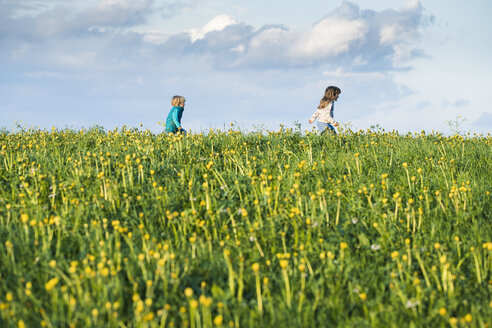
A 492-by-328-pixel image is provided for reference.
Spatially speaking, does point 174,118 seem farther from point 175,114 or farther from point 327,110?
point 327,110

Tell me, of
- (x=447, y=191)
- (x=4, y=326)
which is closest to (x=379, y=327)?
(x=4, y=326)

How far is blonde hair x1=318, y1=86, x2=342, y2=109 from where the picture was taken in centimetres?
1371

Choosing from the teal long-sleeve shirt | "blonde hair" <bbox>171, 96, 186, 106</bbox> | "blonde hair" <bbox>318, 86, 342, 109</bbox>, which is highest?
"blonde hair" <bbox>318, 86, 342, 109</bbox>

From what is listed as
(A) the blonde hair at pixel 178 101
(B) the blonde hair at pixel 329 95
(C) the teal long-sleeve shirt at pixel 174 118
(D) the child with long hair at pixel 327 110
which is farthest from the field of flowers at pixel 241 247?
(B) the blonde hair at pixel 329 95

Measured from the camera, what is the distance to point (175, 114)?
12.4 m

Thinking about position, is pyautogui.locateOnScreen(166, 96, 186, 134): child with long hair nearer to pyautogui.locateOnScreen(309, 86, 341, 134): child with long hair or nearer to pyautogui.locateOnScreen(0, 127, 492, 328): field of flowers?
pyautogui.locateOnScreen(309, 86, 341, 134): child with long hair

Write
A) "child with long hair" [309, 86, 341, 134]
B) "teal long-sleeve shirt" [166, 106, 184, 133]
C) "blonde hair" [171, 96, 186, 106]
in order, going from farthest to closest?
"child with long hair" [309, 86, 341, 134]
"blonde hair" [171, 96, 186, 106]
"teal long-sleeve shirt" [166, 106, 184, 133]

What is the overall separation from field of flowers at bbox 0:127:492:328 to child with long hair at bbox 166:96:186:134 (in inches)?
216

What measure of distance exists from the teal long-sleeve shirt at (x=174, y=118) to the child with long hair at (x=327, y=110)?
390 centimetres

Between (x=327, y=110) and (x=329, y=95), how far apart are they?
596mm

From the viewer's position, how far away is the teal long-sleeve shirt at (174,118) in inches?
489

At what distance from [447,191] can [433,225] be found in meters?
1.41

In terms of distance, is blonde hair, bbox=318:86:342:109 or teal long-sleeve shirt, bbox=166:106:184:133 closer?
teal long-sleeve shirt, bbox=166:106:184:133

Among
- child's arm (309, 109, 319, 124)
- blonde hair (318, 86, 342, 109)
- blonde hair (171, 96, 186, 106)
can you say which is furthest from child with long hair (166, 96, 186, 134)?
blonde hair (318, 86, 342, 109)
